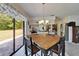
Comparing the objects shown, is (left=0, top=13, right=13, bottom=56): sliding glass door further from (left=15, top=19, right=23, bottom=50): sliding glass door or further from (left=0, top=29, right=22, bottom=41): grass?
(left=15, top=19, right=23, bottom=50): sliding glass door

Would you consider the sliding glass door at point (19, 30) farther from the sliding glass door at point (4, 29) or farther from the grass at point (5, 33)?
the sliding glass door at point (4, 29)

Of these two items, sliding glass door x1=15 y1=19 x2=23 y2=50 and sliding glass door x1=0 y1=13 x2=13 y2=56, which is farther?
sliding glass door x1=15 y1=19 x2=23 y2=50

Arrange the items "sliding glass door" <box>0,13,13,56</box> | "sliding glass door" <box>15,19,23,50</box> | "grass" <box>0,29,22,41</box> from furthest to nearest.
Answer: "sliding glass door" <box>15,19,23,50</box> < "grass" <box>0,29,22,41</box> < "sliding glass door" <box>0,13,13,56</box>

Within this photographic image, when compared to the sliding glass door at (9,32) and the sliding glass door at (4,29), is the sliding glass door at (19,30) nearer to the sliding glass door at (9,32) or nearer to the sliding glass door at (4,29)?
the sliding glass door at (9,32)

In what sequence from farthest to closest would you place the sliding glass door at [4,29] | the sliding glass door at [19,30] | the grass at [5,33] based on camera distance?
1. the sliding glass door at [19,30]
2. the grass at [5,33]
3. the sliding glass door at [4,29]

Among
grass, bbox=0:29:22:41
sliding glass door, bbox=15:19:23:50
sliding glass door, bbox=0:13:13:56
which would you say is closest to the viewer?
sliding glass door, bbox=0:13:13:56

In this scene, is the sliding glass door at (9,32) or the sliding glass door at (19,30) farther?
the sliding glass door at (19,30)

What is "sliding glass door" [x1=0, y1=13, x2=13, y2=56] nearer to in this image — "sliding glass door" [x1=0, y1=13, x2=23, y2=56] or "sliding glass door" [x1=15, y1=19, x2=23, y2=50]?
"sliding glass door" [x1=0, y1=13, x2=23, y2=56]

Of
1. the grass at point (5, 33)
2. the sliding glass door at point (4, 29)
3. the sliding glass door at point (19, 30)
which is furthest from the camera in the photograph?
the sliding glass door at point (19, 30)

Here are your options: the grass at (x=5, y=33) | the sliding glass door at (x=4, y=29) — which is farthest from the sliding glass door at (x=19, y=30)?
the sliding glass door at (x=4, y=29)

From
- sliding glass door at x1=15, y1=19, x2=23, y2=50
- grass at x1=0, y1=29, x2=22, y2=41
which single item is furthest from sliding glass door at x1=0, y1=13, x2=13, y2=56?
sliding glass door at x1=15, y1=19, x2=23, y2=50

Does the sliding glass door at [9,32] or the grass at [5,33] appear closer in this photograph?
the sliding glass door at [9,32]

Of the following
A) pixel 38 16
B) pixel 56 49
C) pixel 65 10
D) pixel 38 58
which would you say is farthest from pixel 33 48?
pixel 65 10

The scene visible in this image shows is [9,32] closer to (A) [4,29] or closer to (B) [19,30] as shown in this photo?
(B) [19,30]
